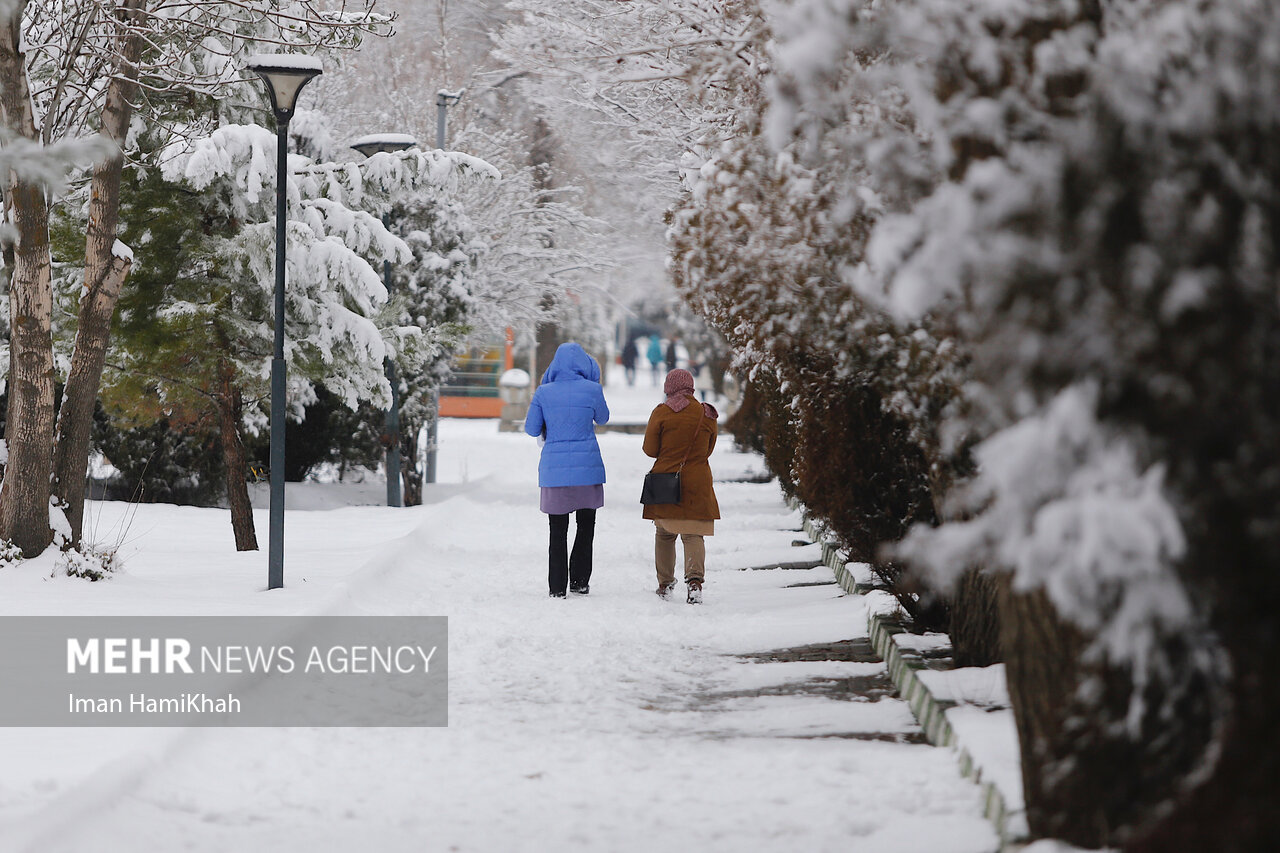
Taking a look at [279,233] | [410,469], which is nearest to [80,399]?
[279,233]

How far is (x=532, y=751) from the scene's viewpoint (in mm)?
5887

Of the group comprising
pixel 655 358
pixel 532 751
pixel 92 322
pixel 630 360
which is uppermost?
pixel 92 322

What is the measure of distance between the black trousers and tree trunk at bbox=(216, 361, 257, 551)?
346 centimetres

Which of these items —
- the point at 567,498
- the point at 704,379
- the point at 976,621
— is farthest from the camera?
the point at 704,379

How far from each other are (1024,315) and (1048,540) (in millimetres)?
412

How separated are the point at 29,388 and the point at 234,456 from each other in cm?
279

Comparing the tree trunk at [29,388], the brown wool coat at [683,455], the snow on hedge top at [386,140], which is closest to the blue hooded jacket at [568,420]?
the brown wool coat at [683,455]

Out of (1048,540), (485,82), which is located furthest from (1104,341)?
(485,82)

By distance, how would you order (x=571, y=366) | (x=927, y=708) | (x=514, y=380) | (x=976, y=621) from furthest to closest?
(x=514, y=380)
(x=571, y=366)
(x=976, y=621)
(x=927, y=708)

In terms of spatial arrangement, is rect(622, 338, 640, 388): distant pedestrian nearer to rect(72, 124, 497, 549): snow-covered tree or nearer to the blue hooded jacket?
rect(72, 124, 497, 549): snow-covered tree

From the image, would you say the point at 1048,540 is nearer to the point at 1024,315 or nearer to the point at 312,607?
the point at 1024,315

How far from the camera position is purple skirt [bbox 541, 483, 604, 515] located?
9.97m

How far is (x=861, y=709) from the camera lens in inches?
260

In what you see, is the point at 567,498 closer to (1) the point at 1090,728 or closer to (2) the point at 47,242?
(2) the point at 47,242
